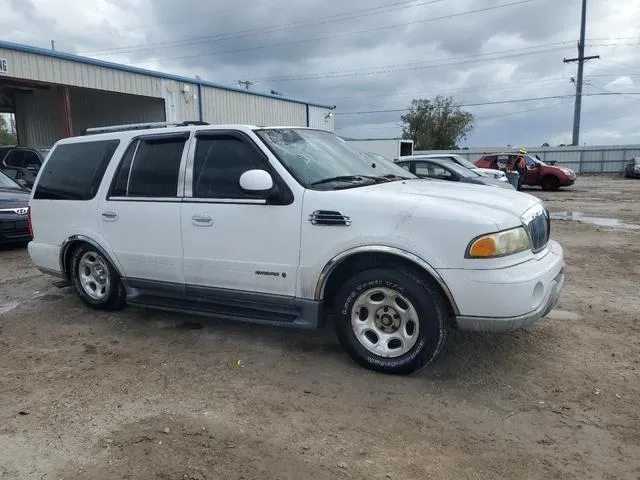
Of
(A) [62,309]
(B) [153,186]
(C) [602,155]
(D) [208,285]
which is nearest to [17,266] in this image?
(A) [62,309]

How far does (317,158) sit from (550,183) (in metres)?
20.9

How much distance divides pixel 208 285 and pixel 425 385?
6.45ft

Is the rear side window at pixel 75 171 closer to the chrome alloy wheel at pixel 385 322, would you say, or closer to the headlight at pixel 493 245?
the chrome alloy wheel at pixel 385 322

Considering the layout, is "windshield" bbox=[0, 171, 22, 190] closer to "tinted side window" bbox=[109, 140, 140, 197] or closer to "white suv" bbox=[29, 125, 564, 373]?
"white suv" bbox=[29, 125, 564, 373]

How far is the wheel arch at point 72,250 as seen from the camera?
5.02 m

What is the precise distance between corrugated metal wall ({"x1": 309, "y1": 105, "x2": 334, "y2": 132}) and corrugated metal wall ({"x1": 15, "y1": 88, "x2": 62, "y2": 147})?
13100 mm

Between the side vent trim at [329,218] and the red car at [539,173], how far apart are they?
19.6 metres

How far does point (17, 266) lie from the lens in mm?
7906

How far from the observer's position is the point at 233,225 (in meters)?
4.15

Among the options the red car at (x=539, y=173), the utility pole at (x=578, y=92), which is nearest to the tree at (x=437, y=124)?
the utility pole at (x=578, y=92)

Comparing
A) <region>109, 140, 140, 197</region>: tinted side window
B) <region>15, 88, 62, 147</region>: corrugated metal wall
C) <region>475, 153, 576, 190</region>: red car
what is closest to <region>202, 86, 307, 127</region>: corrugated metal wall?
<region>15, 88, 62, 147</region>: corrugated metal wall

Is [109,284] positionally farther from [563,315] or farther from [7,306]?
[563,315]

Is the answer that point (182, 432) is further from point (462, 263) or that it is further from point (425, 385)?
point (462, 263)

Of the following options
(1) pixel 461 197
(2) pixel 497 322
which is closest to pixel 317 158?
(1) pixel 461 197
